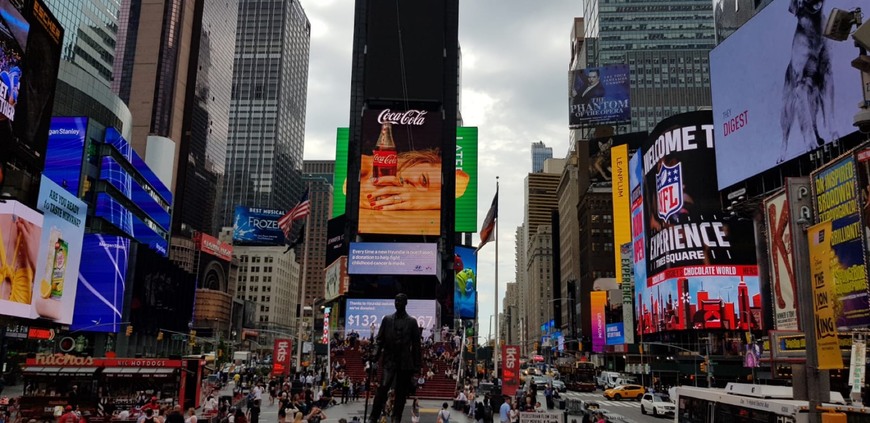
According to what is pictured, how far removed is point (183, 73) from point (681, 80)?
115m

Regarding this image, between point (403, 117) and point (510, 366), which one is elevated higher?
point (403, 117)

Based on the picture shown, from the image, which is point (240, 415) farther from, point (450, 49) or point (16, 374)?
point (450, 49)

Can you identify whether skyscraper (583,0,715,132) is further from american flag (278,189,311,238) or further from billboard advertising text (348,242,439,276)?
american flag (278,189,311,238)

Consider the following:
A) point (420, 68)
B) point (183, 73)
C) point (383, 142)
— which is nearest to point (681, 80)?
point (420, 68)

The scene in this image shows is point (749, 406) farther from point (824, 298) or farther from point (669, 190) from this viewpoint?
point (669, 190)

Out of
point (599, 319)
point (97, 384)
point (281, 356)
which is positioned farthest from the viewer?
point (599, 319)

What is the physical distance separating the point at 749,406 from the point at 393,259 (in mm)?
56310

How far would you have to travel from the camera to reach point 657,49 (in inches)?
6668

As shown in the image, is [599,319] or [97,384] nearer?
[97,384]

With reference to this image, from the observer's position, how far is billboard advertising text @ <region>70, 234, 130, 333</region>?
64875 millimetres

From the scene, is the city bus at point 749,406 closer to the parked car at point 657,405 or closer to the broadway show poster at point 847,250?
the broadway show poster at point 847,250

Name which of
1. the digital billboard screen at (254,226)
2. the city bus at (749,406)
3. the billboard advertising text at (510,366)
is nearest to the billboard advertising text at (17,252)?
the billboard advertising text at (510,366)

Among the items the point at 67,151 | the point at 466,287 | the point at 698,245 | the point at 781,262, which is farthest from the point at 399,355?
the point at 466,287

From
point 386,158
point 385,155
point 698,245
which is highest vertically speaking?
point 385,155
